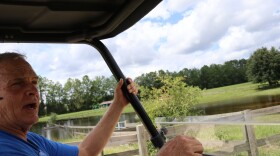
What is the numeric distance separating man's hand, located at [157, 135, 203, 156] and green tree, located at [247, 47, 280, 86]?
358 cm

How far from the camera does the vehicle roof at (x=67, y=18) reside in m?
1.24

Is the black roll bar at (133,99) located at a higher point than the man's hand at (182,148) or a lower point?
higher

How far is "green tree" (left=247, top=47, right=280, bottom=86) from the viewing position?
4984mm

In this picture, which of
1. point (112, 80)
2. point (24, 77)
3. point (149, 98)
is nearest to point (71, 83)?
point (149, 98)

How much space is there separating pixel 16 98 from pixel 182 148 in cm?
59

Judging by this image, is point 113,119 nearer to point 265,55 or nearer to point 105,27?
point 105,27

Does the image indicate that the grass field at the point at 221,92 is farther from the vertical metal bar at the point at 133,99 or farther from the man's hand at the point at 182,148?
the man's hand at the point at 182,148

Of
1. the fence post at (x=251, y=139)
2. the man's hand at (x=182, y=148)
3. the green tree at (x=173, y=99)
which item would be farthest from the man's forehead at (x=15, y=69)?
the green tree at (x=173, y=99)

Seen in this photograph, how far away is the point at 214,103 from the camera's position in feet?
28.1

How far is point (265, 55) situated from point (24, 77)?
6.57m

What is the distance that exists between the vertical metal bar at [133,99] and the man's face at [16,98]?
390 mm

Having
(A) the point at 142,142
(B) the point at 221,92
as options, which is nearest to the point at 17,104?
(A) the point at 142,142

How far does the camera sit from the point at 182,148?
2.87 feet

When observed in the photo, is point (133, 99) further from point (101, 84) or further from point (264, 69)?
point (264, 69)
